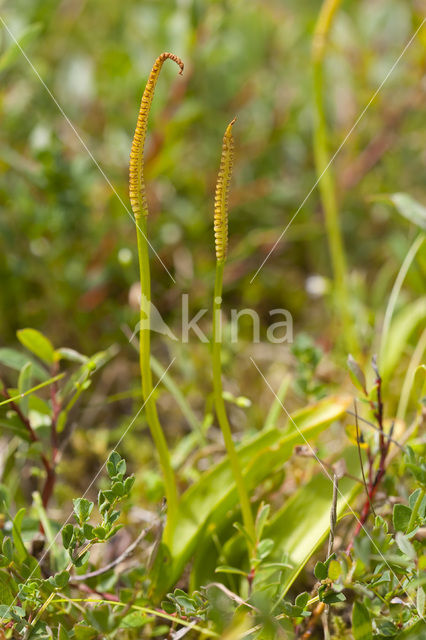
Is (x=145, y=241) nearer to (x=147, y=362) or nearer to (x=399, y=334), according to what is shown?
(x=147, y=362)

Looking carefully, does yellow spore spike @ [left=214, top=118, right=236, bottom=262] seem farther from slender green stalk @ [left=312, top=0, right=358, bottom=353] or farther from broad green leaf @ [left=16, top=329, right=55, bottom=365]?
slender green stalk @ [left=312, top=0, right=358, bottom=353]

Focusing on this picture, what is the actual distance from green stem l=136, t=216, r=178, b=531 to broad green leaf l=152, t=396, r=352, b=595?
0.09 feet

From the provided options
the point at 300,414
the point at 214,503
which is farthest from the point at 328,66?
the point at 214,503

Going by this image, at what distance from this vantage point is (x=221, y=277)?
0.72 meters

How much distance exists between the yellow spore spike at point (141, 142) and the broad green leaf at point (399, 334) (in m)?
0.68

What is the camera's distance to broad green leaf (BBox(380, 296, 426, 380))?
1221mm

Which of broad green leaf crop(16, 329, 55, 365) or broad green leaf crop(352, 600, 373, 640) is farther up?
broad green leaf crop(16, 329, 55, 365)

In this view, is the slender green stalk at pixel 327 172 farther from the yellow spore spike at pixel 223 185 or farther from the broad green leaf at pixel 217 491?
the yellow spore spike at pixel 223 185

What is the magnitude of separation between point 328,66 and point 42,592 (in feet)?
5.84

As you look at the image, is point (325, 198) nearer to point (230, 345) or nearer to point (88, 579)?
point (230, 345)

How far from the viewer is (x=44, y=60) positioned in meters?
1.96

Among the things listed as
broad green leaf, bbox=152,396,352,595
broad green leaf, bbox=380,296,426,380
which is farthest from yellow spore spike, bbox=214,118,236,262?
broad green leaf, bbox=380,296,426,380

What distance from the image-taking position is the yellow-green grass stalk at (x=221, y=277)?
2.14ft

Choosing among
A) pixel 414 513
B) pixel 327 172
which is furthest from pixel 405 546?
pixel 327 172
